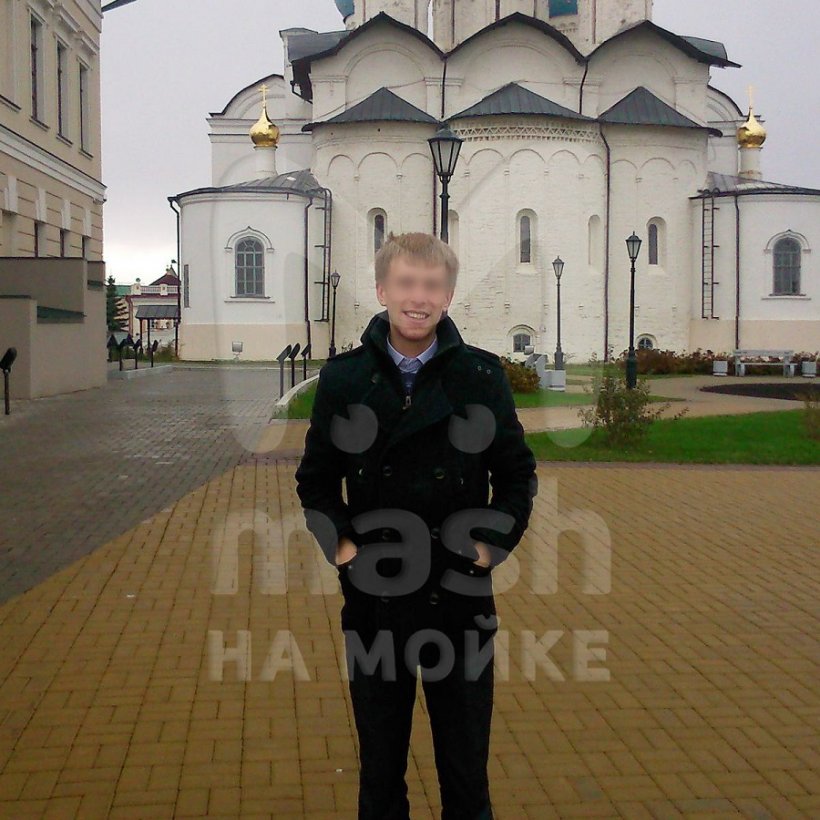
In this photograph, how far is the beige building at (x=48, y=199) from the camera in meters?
22.8

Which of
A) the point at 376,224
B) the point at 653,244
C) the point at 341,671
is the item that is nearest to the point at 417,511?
the point at 341,671

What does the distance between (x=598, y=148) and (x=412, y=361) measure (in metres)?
42.1

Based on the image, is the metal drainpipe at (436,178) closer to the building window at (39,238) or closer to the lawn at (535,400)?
the lawn at (535,400)

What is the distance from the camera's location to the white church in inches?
1671

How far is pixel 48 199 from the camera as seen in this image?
26703 millimetres

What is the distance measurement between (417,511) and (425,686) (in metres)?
0.54

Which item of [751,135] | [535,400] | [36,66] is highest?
[751,135]

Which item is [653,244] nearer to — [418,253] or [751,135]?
[751,135]

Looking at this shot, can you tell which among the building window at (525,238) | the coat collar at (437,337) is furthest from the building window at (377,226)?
the coat collar at (437,337)

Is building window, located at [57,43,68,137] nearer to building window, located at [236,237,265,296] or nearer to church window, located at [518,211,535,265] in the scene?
building window, located at [236,237,265,296]

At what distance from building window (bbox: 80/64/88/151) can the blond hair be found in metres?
28.6

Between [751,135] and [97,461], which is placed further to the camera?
[751,135]

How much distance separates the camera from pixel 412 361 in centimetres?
336

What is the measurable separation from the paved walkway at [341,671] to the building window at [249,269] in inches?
1354
